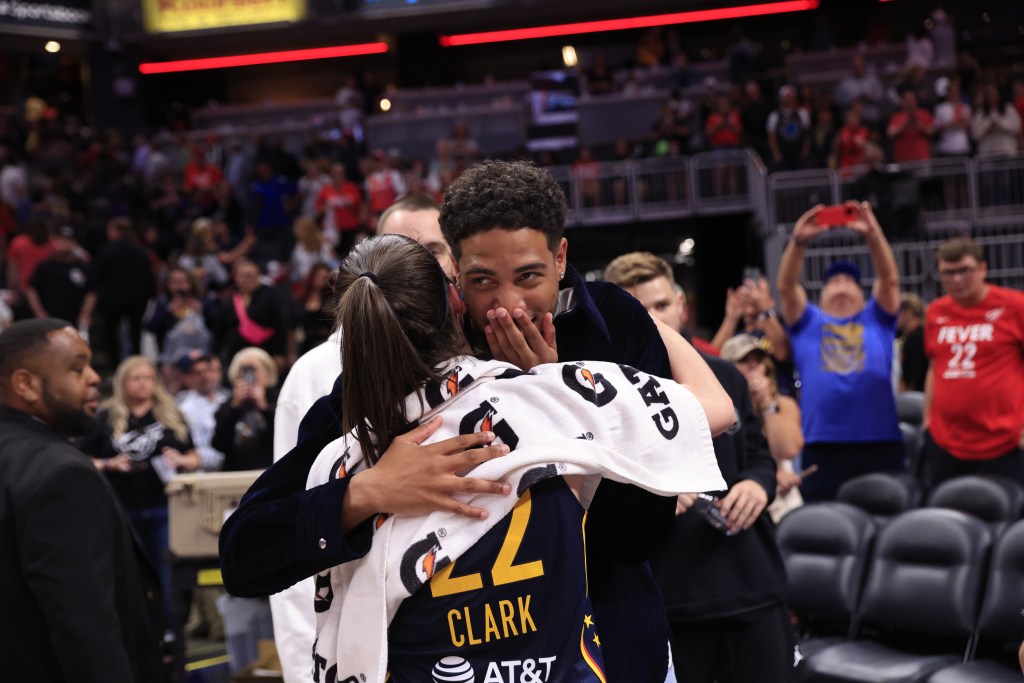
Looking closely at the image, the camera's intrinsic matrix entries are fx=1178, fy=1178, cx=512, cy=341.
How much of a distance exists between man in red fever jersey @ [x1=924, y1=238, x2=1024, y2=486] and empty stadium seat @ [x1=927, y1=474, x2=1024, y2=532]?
1.55 ft

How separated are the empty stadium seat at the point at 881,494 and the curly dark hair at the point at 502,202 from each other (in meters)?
4.07

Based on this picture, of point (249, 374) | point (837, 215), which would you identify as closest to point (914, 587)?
point (837, 215)

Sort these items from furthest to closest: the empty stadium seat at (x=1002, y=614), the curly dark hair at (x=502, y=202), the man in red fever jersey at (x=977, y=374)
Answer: the man in red fever jersey at (x=977, y=374) → the empty stadium seat at (x=1002, y=614) → the curly dark hair at (x=502, y=202)

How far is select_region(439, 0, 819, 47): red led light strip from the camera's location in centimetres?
2159

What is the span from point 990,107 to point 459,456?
1347 cm

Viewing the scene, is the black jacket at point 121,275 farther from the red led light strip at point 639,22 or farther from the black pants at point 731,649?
the red led light strip at point 639,22

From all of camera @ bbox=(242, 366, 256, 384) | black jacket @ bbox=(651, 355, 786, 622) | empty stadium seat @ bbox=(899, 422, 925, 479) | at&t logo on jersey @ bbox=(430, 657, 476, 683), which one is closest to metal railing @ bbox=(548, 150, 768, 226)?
camera @ bbox=(242, 366, 256, 384)

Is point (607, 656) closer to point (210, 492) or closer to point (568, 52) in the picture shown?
point (210, 492)

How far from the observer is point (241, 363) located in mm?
7738

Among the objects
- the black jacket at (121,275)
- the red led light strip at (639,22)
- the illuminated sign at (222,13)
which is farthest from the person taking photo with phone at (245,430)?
the red led light strip at (639,22)

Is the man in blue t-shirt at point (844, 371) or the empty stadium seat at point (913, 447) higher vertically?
the man in blue t-shirt at point (844, 371)

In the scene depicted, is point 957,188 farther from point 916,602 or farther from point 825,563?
point 916,602

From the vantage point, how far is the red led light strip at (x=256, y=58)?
23031 mm

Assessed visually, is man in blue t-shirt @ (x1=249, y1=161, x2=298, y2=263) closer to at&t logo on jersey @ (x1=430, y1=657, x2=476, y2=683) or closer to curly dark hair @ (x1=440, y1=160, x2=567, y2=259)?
curly dark hair @ (x1=440, y1=160, x2=567, y2=259)
